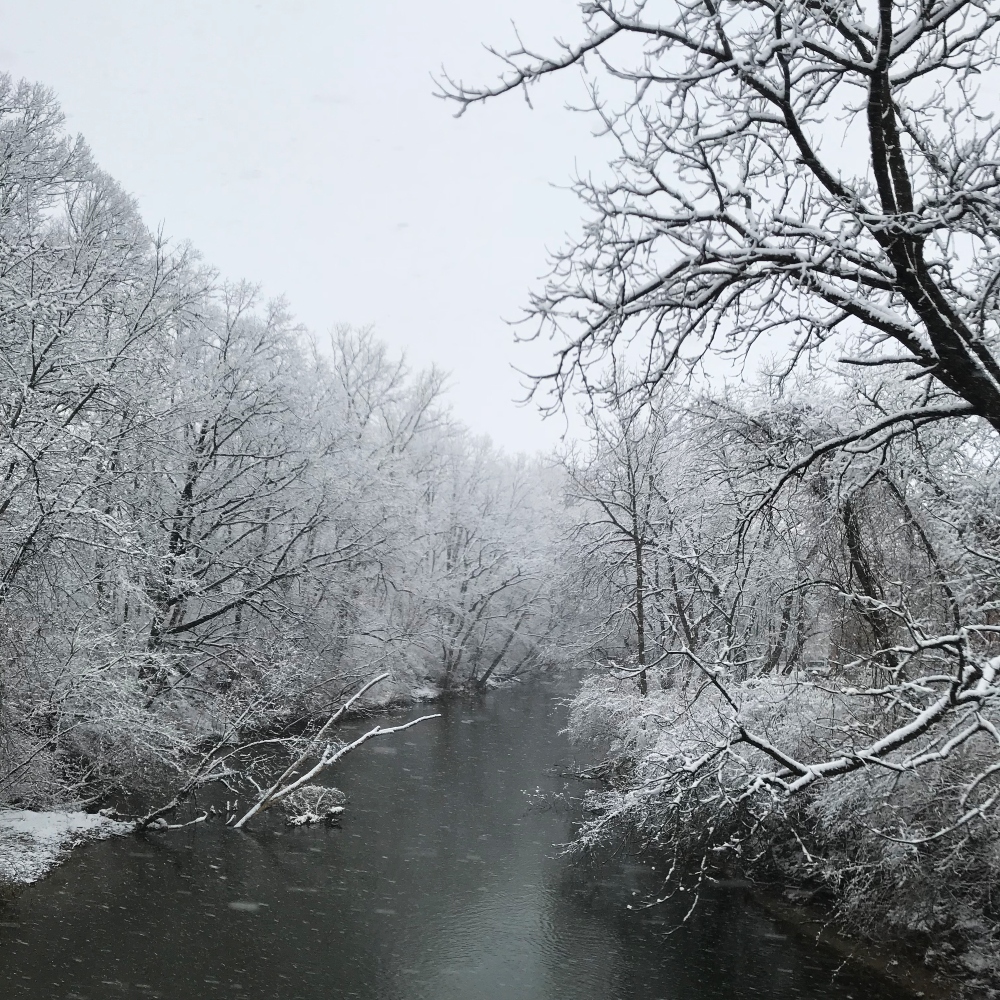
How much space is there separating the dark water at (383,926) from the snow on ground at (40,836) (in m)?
0.31

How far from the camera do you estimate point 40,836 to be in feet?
37.2

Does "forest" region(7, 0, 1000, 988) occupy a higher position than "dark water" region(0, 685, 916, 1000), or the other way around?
"forest" region(7, 0, 1000, 988)

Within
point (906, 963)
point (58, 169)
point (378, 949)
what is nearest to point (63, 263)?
point (58, 169)

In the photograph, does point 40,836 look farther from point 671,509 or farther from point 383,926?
point 671,509

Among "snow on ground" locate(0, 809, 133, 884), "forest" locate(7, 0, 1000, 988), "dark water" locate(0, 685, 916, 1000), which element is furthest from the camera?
"snow on ground" locate(0, 809, 133, 884)

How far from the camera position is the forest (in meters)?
4.66

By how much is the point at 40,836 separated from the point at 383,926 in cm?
517

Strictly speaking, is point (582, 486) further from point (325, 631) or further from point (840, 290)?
point (840, 290)

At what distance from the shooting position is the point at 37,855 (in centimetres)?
1077

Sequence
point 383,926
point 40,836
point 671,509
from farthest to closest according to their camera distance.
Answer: point 671,509, point 40,836, point 383,926

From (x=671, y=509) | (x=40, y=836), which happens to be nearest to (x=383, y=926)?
(x=40, y=836)

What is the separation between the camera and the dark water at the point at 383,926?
865 centimetres

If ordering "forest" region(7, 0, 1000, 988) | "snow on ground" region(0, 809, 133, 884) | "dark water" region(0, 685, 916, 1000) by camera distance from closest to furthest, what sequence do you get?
"forest" region(7, 0, 1000, 988) < "dark water" region(0, 685, 916, 1000) < "snow on ground" region(0, 809, 133, 884)

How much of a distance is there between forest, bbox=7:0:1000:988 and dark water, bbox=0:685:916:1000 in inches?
43.6
